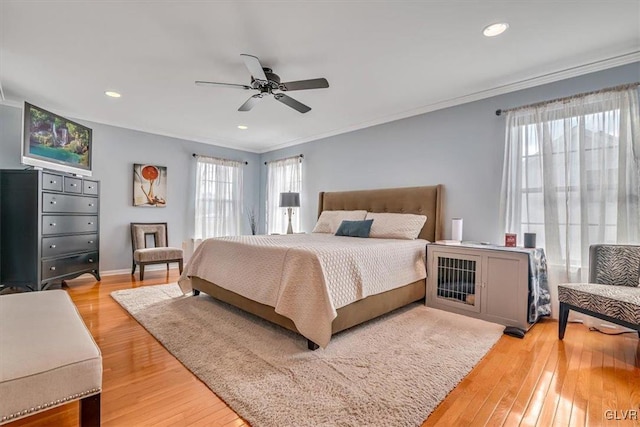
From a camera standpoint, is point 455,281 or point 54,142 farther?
point 54,142

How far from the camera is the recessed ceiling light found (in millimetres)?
2270

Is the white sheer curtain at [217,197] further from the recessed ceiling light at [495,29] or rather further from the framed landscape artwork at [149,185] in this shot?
the recessed ceiling light at [495,29]

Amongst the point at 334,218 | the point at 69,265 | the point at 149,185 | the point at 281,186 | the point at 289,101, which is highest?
the point at 289,101

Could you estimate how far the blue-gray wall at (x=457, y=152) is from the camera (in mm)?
3176

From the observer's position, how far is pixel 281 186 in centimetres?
619

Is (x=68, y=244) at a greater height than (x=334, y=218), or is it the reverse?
(x=334, y=218)

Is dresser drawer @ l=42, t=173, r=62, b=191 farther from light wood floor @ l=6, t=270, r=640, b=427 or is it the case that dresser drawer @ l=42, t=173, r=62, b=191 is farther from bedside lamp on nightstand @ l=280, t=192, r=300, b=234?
bedside lamp on nightstand @ l=280, t=192, r=300, b=234

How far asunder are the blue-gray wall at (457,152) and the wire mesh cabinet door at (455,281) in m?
0.64

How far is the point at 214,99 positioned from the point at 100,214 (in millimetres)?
2771

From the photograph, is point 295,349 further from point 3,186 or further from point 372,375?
point 3,186

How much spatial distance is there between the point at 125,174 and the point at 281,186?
276cm

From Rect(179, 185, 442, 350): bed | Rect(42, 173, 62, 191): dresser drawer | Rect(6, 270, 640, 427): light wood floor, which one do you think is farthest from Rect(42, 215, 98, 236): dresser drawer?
Rect(6, 270, 640, 427): light wood floor

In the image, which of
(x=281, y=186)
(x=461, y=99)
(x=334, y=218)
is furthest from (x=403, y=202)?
(x=281, y=186)

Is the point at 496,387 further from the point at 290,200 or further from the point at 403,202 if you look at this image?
the point at 290,200
